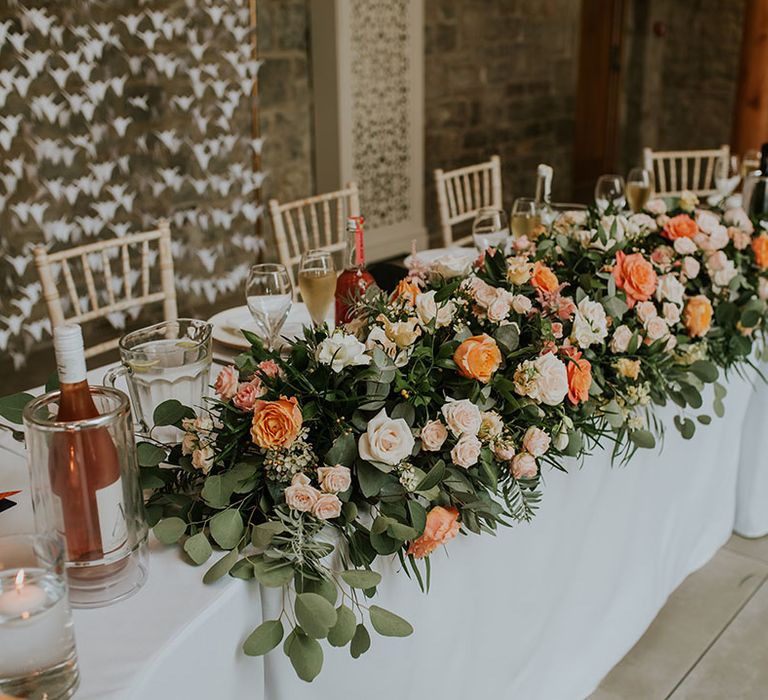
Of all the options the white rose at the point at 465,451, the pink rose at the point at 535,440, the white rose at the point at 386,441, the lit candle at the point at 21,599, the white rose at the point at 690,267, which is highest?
the white rose at the point at 690,267

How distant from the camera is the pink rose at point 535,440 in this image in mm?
1248

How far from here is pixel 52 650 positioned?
0.85 meters

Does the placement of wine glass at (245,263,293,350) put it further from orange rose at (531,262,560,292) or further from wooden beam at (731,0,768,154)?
wooden beam at (731,0,768,154)

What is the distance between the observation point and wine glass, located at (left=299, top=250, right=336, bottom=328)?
1.65 m

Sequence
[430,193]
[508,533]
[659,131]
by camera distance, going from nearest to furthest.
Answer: [508,533] < [430,193] < [659,131]

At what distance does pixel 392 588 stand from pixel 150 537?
0.33 metres

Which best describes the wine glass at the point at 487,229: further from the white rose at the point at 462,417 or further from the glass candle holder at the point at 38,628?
the glass candle holder at the point at 38,628

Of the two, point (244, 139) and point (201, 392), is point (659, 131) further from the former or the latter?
point (201, 392)

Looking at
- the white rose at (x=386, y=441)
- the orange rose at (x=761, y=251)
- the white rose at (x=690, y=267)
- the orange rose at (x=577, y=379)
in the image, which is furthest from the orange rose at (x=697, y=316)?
the white rose at (x=386, y=441)

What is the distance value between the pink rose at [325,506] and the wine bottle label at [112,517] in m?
0.22

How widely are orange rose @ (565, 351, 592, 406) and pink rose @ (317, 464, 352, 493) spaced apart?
1.31ft

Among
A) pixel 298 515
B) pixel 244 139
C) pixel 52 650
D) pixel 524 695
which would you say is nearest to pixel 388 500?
pixel 298 515

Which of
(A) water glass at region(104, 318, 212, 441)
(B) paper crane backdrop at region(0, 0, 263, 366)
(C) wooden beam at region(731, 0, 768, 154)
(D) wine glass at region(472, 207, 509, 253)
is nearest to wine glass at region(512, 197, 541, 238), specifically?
(D) wine glass at region(472, 207, 509, 253)

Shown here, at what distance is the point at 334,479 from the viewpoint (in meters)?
1.09
